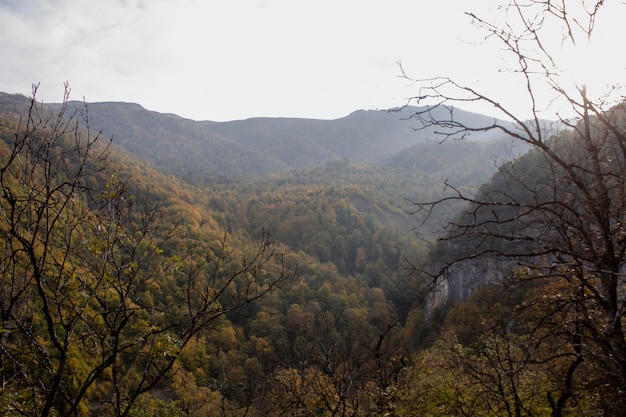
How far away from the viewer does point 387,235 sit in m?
89.9

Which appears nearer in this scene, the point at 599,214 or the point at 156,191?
the point at 599,214

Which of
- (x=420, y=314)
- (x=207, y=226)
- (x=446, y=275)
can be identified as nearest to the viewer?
(x=446, y=275)

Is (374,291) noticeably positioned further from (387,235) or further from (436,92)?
(436,92)

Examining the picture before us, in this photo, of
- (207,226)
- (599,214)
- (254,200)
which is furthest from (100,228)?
(254,200)

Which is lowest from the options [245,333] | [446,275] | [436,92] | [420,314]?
[245,333]

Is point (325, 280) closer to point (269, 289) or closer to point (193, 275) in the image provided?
point (193, 275)

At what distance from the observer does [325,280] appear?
2689 inches

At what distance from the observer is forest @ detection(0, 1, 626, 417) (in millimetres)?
3273

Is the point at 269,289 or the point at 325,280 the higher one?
the point at 269,289

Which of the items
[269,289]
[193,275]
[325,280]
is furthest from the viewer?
[325,280]

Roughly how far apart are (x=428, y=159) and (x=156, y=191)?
428ft

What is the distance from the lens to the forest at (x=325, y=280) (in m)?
3.27

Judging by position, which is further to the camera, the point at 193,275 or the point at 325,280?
the point at 325,280

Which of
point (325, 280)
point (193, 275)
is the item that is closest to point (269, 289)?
point (193, 275)
